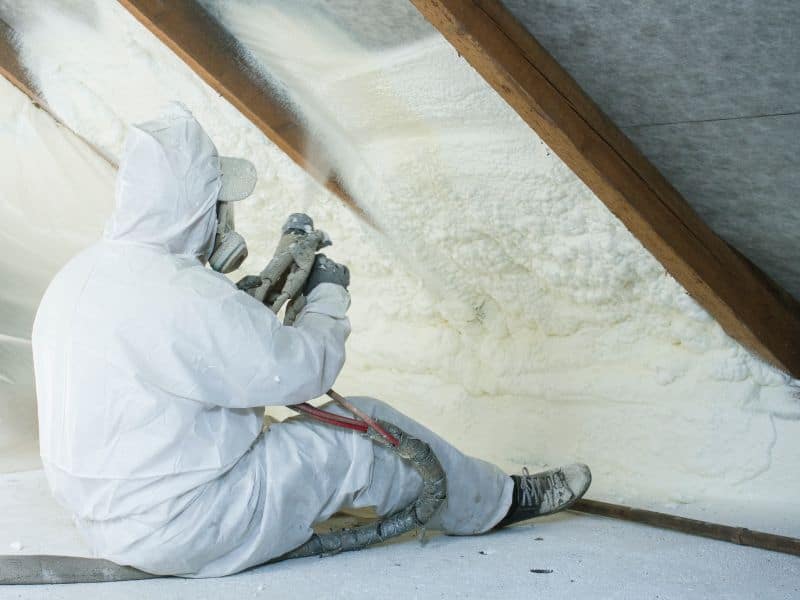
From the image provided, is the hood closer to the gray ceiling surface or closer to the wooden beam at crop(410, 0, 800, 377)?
the wooden beam at crop(410, 0, 800, 377)

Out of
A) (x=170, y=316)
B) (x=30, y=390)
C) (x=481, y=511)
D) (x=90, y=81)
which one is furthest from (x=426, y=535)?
(x=90, y=81)

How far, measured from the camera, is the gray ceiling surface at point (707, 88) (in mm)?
1533

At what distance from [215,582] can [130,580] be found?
0.54 feet

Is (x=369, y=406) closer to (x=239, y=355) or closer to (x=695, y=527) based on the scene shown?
(x=239, y=355)

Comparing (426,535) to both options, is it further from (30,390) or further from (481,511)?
(30,390)

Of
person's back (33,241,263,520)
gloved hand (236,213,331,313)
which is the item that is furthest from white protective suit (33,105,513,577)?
gloved hand (236,213,331,313)

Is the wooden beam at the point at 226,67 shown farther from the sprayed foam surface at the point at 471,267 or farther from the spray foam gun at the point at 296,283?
the spray foam gun at the point at 296,283

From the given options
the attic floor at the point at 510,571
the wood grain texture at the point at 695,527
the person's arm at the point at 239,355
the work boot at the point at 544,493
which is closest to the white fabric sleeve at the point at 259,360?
the person's arm at the point at 239,355

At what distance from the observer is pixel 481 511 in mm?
2053

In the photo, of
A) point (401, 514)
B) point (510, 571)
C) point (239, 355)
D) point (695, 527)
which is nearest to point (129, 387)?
point (239, 355)

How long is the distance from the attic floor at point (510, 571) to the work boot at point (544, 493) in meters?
0.04

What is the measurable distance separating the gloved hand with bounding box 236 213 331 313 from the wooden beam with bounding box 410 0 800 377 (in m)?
0.49

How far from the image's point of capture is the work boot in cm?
211

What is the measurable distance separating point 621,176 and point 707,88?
0.27 metres
